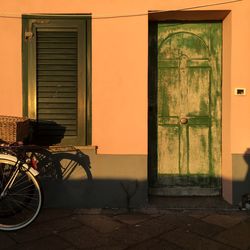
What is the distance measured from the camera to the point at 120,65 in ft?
18.3

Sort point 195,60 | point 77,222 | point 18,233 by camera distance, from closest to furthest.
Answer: point 18,233
point 77,222
point 195,60

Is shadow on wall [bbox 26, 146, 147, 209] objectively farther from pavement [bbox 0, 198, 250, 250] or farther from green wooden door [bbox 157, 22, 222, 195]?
green wooden door [bbox 157, 22, 222, 195]

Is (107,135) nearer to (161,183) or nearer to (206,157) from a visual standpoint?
(161,183)

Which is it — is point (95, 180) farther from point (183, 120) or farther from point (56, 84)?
point (183, 120)

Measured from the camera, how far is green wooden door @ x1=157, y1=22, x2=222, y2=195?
5941 millimetres

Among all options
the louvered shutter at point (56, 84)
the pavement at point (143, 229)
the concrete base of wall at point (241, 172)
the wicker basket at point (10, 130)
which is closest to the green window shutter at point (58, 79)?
the louvered shutter at point (56, 84)

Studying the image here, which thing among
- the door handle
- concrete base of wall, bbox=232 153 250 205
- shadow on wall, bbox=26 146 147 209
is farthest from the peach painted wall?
the door handle

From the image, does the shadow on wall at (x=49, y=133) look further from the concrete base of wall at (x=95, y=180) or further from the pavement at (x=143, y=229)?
the pavement at (x=143, y=229)

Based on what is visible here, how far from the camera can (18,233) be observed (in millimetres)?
4613

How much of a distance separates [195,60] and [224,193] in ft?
6.68

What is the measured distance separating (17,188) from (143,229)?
1630mm

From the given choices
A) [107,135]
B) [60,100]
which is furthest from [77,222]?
[60,100]

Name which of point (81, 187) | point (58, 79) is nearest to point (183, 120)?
point (81, 187)

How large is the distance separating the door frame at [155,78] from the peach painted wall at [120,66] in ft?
0.44
